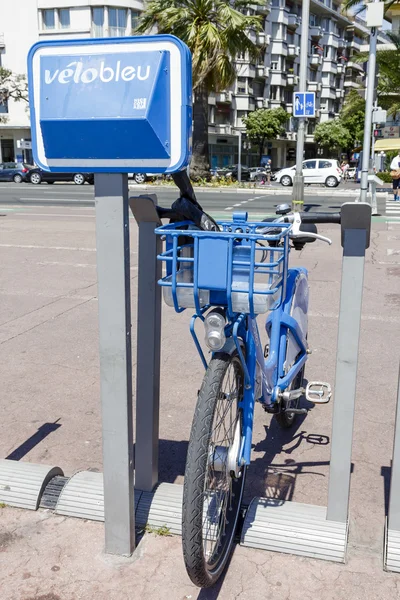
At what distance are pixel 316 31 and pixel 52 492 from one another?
67.9m

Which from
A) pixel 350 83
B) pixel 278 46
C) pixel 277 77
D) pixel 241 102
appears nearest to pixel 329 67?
pixel 350 83

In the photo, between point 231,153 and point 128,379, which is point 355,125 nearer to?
point 231,153

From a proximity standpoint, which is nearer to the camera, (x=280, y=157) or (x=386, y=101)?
(x=386, y=101)

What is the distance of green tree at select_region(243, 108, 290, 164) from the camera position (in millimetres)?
52875

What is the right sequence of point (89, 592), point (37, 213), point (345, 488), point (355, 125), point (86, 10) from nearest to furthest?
point (89, 592) → point (345, 488) → point (37, 213) → point (86, 10) → point (355, 125)

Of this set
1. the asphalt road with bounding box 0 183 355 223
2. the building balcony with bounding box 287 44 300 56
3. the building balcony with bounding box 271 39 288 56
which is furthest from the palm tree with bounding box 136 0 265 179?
the building balcony with bounding box 287 44 300 56

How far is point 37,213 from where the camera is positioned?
17.0 m

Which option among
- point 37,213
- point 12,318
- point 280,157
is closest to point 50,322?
point 12,318

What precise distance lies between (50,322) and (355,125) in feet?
Answer: 184

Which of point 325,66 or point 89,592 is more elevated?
point 325,66

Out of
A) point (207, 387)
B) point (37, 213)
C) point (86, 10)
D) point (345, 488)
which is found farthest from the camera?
point (86, 10)

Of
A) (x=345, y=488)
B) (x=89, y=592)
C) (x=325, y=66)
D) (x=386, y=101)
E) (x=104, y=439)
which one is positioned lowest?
(x=89, y=592)

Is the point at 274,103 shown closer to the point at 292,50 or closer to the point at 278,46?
the point at 278,46

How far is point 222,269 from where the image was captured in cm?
234
